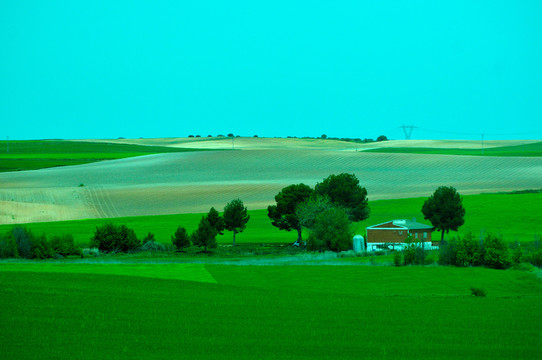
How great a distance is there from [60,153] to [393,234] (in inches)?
4264

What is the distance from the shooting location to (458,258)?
1761 inches

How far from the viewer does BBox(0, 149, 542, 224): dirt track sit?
87.1 m

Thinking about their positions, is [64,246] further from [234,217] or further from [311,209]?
[311,209]

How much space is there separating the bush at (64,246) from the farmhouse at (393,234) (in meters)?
Result: 23.0

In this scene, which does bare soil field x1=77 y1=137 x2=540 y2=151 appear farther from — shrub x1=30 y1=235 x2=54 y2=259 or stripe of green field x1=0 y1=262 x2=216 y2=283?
stripe of green field x1=0 y1=262 x2=216 y2=283

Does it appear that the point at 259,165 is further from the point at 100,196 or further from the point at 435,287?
the point at 435,287

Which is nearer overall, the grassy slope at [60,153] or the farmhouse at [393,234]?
the farmhouse at [393,234]

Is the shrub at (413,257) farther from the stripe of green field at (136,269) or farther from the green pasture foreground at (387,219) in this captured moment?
the green pasture foreground at (387,219)

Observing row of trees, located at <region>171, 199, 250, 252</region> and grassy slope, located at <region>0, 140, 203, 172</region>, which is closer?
row of trees, located at <region>171, 199, 250, 252</region>

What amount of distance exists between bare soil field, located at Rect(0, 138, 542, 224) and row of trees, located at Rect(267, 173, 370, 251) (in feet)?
38.3

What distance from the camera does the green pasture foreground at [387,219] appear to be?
68188 mm

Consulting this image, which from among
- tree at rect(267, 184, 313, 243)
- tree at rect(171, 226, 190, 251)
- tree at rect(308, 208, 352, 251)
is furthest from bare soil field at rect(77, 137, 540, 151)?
tree at rect(171, 226, 190, 251)

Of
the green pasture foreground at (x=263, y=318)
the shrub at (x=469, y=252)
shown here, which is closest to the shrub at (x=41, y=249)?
the green pasture foreground at (x=263, y=318)

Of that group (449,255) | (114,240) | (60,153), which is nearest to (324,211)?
(114,240)
